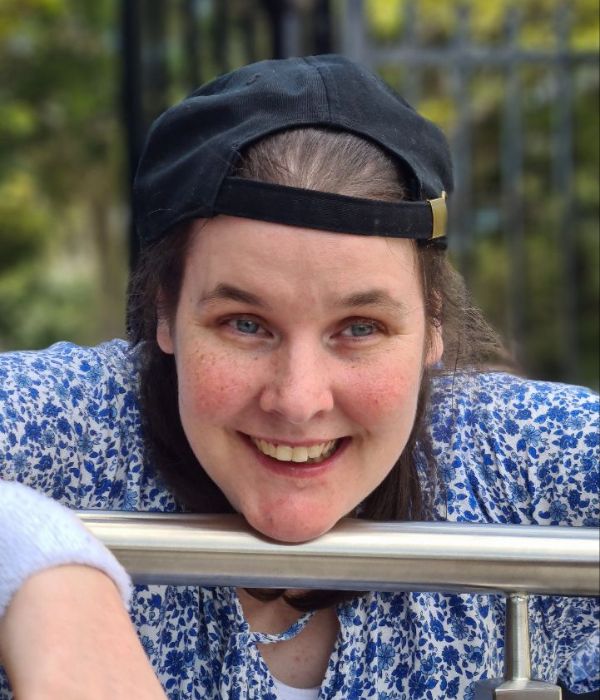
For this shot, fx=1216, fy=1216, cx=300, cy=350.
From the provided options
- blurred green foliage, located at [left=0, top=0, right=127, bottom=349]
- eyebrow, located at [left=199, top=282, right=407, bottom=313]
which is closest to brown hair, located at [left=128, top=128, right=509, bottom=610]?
eyebrow, located at [left=199, top=282, right=407, bottom=313]

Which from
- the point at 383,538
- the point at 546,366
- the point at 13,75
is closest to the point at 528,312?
the point at 546,366

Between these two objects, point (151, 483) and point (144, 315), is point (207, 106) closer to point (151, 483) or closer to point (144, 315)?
point (144, 315)

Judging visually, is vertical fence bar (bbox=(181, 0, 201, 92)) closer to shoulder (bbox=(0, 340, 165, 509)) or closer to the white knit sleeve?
shoulder (bbox=(0, 340, 165, 509))

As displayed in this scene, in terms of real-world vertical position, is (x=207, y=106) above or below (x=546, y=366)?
above

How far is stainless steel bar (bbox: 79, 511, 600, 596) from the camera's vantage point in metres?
1.45

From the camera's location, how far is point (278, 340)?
5.35 ft

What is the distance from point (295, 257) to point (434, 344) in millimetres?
451

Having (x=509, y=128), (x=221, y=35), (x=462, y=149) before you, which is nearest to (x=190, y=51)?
(x=221, y=35)

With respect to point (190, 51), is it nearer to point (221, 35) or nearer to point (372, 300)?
point (221, 35)

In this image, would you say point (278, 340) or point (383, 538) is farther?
point (278, 340)

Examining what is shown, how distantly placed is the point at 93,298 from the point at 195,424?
8.96m

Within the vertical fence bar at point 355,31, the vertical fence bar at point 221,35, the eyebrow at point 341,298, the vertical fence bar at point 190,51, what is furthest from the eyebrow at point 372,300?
the vertical fence bar at point 355,31

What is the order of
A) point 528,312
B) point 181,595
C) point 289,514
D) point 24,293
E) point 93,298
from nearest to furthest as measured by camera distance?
point 289,514
point 181,595
point 528,312
point 24,293
point 93,298

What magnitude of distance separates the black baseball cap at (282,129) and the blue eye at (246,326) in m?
0.14
